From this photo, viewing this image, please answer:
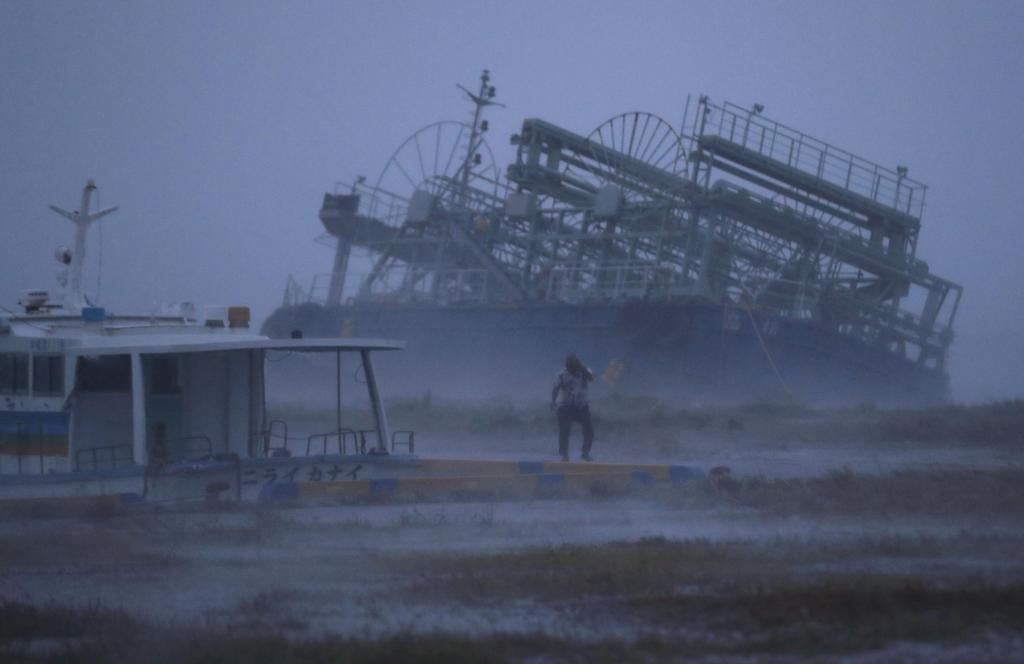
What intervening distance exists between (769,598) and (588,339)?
30710 mm

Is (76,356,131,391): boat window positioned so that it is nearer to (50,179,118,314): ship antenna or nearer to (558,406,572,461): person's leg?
(50,179,118,314): ship antenna

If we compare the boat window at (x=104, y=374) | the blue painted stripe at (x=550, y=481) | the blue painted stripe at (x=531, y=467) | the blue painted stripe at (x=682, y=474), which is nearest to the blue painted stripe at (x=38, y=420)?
the boat window at (x=104, y=374)

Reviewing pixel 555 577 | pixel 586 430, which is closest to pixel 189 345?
pixel 555 577

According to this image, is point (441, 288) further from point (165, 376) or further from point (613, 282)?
point (165, 376)

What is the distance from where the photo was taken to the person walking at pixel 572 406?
56.9 ft

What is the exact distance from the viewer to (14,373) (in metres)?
13.2

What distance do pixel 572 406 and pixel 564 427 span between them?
1.04ft

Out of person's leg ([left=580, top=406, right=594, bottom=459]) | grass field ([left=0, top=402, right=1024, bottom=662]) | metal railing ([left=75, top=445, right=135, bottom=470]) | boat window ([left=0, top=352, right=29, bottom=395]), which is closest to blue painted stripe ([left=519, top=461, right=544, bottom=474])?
person's leg ([left=580, top=406, right=594, bottom=459])

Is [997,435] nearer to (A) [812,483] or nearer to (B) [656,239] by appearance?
(A) [812,483]

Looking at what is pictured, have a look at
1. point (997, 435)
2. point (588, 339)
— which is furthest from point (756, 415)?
point (588, 339)

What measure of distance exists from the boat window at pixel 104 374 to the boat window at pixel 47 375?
0.20 m

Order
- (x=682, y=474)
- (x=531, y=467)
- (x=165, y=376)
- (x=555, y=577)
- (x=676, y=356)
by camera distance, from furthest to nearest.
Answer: (x=676, y=356), (x=531, y=467), (x=682, y=474), (x=165, y=376), (x=555, y=577)

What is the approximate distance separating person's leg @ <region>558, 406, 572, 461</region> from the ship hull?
14627 millimetres

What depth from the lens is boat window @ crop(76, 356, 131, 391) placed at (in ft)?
42.9
